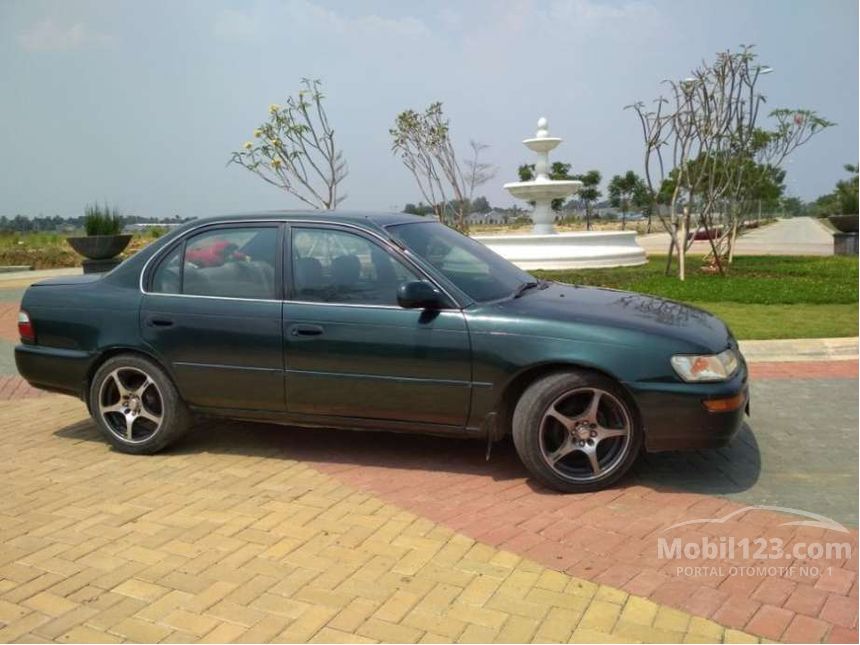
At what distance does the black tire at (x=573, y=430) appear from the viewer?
14.6 feet

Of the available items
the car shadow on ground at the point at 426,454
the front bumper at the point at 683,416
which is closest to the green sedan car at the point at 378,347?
the front bumper at the point at 683,416

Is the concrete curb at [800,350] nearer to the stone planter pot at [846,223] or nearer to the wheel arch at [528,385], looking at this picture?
the wheel arch at [528,385]

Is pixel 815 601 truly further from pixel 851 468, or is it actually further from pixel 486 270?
pixel 486 270

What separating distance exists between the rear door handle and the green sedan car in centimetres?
1

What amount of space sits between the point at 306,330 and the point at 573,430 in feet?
5.55

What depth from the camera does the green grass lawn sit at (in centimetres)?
957

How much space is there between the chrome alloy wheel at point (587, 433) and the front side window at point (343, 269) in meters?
1.17

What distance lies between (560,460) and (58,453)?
3.44 meters

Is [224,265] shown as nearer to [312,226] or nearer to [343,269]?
[312,226]

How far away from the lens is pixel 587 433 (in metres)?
4.49

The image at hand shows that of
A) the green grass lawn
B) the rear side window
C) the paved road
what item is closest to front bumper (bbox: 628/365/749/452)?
the rear side window

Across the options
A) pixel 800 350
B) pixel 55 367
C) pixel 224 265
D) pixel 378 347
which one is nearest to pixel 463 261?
pixel 378 347

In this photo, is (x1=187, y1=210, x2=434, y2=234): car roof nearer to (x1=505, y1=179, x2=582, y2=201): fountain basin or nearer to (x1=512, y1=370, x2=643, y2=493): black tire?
(x1=512, y1=370, x2=643, y2=493): black tire

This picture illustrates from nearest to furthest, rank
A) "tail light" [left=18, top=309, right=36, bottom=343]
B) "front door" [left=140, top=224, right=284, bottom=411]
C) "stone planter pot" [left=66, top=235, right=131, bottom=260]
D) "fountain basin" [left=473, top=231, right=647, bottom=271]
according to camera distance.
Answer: "front door" [left=140, top=224, right=284, bottom=411]
"tail light" [left=18, top=309, right=36, bottom=343]
"fountain basin" [left=473, top=231, right=647, bottom=271]
"stone planter pot" [left=66, top=235, right=131, bottom=260]
